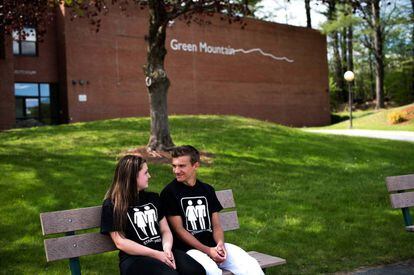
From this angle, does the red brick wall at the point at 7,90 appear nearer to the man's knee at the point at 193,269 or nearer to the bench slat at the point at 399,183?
the bench slat at the point at 399,183

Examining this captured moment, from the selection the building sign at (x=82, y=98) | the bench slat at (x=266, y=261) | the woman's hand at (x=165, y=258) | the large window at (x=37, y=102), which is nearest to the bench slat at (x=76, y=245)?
the woman's hand at (x=165, y=258)

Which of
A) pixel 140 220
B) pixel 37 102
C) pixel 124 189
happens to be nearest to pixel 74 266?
pixel 140 220

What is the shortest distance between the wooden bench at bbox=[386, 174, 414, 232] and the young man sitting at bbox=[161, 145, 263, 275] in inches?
91.9

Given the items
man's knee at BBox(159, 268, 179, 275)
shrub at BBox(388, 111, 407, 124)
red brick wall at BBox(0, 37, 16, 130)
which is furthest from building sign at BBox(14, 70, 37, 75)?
man's knee at BBox(159, 268, 179, 275)

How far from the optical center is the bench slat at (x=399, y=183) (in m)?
6.00

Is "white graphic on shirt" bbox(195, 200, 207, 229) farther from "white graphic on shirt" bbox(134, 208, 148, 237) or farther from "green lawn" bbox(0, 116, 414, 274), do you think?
"green lawn" bbox(0, 116, 414, 274)

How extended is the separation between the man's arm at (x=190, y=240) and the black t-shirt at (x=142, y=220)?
0.45ft

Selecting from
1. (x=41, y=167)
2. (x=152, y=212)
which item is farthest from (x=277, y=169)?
(x=152, y=212)

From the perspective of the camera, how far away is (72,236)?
409cm

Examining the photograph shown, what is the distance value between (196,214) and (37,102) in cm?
2720

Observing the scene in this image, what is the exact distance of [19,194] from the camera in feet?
28.5

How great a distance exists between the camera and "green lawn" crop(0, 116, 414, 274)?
6.36m

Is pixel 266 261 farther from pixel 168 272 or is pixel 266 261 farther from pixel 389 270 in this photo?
pixel 389 270

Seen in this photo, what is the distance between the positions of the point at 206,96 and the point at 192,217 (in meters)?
30.4
